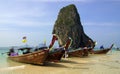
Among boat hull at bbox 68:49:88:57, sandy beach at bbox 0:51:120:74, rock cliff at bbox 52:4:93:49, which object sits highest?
rock cliff at bbox 52:4:93:49

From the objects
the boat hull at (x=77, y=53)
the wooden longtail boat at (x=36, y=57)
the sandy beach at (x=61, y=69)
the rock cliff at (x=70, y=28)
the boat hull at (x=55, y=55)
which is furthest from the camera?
the rock cliff at (x=70, y=28)

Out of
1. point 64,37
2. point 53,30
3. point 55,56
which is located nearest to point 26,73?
point 55,56

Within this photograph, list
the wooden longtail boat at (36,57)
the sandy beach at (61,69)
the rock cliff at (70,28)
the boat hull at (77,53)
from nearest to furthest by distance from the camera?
the sandy beach at (61,69) < the wooden longtail boat at (36,57) < the boat hull at (77,53) < the rock cliff at (70,28)

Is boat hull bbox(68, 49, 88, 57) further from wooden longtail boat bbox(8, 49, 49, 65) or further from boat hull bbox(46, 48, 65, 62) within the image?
wooden longtail boat bbox(8, 49, 49, 65)

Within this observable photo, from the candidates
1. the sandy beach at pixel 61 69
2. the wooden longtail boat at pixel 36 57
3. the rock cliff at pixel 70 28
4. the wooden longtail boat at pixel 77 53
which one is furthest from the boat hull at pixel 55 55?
the rock cliff at pixel 70 28

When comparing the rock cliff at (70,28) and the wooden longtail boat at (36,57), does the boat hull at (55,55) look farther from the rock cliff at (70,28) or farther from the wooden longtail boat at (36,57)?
the rock cliff at (70,28)

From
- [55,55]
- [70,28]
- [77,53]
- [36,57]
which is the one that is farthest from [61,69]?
[70,28]

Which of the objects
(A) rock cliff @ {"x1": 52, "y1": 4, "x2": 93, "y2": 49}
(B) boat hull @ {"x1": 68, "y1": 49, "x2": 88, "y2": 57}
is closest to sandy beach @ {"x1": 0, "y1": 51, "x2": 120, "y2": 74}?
(B) boat hull @ {"x1": 68, "y1": 49, "x2": 88, "y2": 57}

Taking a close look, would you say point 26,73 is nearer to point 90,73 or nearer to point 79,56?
point 90,73

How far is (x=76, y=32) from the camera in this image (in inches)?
2653

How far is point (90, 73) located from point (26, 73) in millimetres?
4344

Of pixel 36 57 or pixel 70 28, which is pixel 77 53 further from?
pixel 70 28

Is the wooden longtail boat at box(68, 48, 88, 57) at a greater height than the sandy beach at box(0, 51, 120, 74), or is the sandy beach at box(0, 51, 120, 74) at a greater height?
the wooden longtail boat at box(68, 48, 88, 57)

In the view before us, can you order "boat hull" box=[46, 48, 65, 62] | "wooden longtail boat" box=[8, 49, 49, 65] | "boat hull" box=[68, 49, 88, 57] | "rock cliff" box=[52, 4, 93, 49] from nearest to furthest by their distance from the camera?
"wooden longtail boat" box=[8, 49, 49, 65], "boat hull" box=[46, 48, 65, 62], "boat hull" box=[68, 49, 88, 57], "rock cliff" box=[52, 4, 93, 49]
